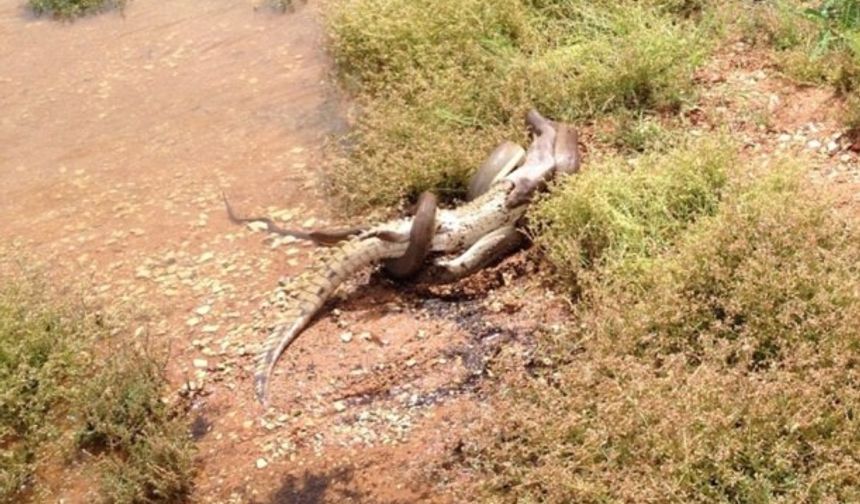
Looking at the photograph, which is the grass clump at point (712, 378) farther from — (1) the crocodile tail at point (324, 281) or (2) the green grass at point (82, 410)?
(2) the green grass at point (82, 410)

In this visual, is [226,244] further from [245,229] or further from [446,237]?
[446,237]

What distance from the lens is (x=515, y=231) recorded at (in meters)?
5.55

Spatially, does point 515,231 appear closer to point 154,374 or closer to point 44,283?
point 154,374

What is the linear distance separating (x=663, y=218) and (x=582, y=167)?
2.63ft

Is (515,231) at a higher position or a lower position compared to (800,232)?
lower

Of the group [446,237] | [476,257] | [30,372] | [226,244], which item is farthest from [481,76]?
[30,372]

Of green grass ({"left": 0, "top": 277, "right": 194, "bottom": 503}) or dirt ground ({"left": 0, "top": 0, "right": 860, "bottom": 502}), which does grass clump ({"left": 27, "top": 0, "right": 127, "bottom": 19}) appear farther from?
green grass ({"left": 0, "top": 277, "right": 194, "bottom": 503})

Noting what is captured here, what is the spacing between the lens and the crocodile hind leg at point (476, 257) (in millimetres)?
5441

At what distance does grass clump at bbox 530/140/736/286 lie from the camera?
197 inches

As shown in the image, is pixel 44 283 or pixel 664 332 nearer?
pixel 664 332

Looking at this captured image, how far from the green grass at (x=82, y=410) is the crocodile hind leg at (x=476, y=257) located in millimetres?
1620

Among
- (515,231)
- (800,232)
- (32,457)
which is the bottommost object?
(32,457)

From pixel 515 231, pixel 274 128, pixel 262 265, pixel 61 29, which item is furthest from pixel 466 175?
pixel 61 29

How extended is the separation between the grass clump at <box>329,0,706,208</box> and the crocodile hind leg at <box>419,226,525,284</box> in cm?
→ 70
